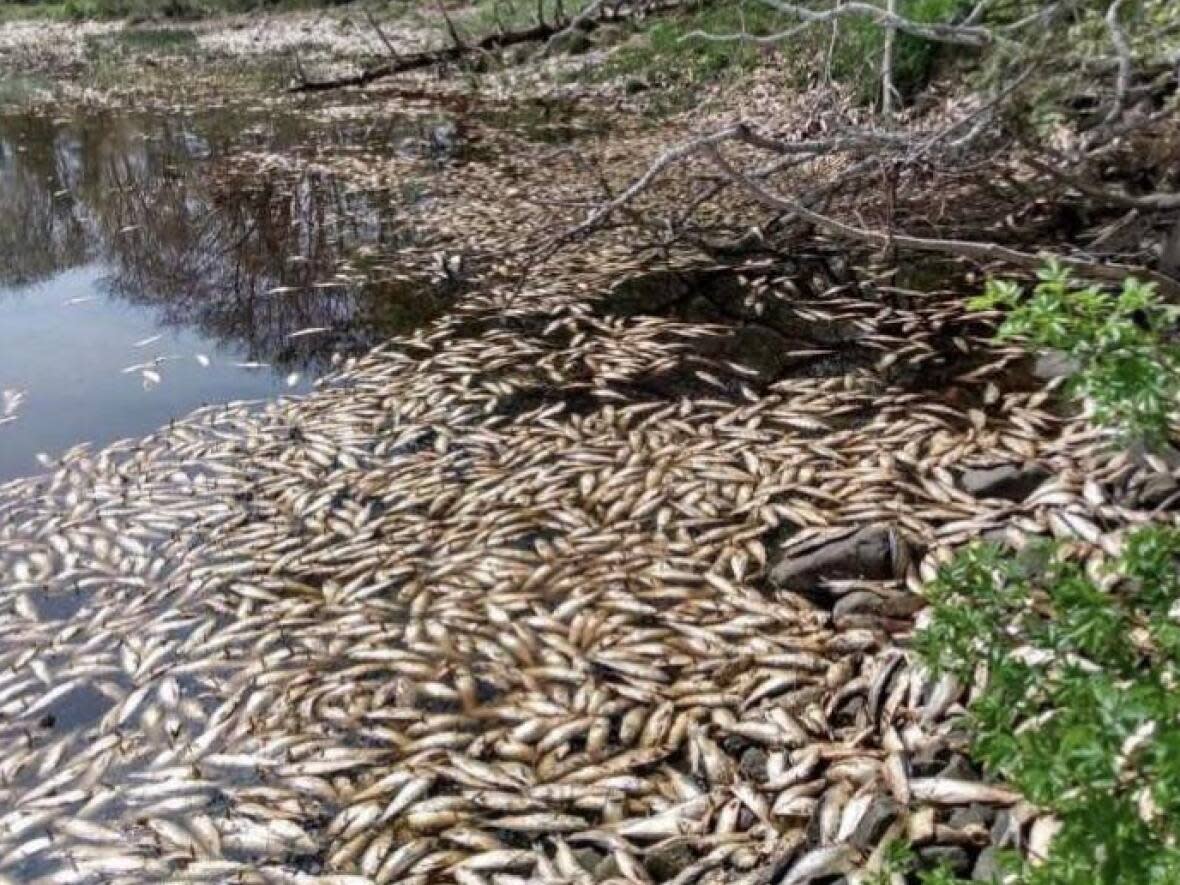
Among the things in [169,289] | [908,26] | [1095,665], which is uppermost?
[908,26]

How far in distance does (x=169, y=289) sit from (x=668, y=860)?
7.80 meters

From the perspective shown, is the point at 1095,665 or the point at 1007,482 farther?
the point at 1007,482

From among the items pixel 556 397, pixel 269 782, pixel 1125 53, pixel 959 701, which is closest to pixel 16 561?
pixel 269 782

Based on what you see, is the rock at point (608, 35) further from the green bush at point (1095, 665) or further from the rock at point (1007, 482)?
the green bush at point (1095, 665)

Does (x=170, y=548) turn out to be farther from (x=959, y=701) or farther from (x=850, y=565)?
(x=959, y=701)

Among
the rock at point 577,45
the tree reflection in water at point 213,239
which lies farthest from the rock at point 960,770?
the rock at point 577,45

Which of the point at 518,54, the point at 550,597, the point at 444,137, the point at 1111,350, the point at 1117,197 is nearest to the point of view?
the point at 1111,350

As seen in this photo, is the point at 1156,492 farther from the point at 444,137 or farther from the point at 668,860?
the point at 444,137

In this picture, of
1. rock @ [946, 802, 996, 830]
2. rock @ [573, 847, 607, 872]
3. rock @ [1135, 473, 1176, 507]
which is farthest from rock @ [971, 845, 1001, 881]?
rock @ [1135, 473, 1176, 507]

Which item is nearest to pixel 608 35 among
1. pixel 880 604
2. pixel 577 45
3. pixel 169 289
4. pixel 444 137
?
pixel 577 45

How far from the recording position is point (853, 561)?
424 cm

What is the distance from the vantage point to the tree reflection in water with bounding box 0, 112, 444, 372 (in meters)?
8.19

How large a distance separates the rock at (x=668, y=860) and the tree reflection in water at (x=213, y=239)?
194 inches

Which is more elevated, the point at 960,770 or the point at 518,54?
the point at 518,54
